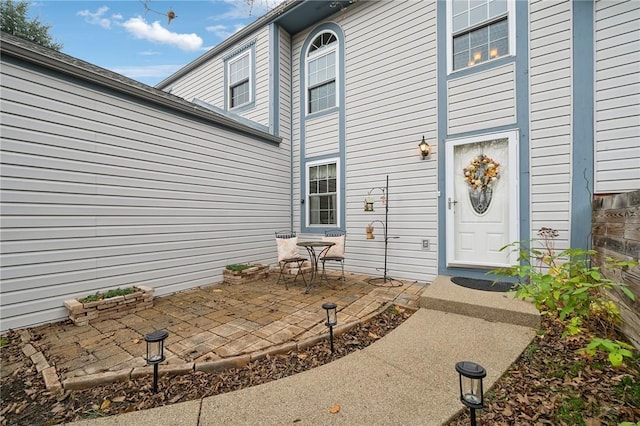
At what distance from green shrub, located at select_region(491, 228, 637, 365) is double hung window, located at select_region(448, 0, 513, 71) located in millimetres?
2902

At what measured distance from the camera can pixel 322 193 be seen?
6.01 m

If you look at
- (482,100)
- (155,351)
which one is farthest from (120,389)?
(482,100)

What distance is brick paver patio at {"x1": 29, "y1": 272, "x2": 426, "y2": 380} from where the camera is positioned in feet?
7.68

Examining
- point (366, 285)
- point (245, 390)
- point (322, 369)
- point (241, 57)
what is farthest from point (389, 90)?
point (245, 390)

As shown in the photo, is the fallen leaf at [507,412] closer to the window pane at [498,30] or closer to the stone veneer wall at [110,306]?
the stone veneer wall at [110,306]

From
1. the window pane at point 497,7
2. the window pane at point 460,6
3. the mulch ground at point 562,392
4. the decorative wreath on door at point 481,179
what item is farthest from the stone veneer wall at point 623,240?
the window pane at point 460,6

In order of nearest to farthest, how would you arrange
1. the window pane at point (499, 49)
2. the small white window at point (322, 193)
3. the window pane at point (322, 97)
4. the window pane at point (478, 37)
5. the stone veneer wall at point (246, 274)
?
the window pane at point (499, 49) → the window pane at point (478, 37) → the stone veneer wall at point (246, 274) → the small white window at point (322, 193) → the window pane at point (322, 97)

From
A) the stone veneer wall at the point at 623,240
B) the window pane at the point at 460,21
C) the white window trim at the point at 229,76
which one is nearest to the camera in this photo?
the stone veneer wall at the point at 623,240

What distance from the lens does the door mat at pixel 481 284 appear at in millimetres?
3738

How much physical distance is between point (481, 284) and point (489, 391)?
7.72ft

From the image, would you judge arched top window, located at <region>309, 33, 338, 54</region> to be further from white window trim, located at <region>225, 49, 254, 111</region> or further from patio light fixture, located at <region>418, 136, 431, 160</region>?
patio light fixture, located at <region>418, 136, 431, 160</region>

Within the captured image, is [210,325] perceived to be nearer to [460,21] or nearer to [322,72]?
[322,72]

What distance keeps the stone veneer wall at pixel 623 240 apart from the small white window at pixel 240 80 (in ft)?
22.6

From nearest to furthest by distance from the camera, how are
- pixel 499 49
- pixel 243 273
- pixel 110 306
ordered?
pixel 110 306 → pixel 499 49 → pixel 243 273
